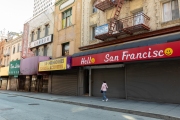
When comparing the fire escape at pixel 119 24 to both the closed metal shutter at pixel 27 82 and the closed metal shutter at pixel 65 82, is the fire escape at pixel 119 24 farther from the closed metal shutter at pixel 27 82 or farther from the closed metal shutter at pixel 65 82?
the closed metal shutter at pixel 27 82

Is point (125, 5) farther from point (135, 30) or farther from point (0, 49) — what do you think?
point (0, 49)

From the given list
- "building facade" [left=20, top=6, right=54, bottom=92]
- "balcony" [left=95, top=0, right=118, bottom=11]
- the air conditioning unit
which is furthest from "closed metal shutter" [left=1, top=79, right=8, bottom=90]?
the air conditioning unit

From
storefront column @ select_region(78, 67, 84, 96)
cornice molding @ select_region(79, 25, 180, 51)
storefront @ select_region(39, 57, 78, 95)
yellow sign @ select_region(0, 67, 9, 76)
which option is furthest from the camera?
yellow sign @ select_region(0, 67, 9, 76)

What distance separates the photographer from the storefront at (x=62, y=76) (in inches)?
707

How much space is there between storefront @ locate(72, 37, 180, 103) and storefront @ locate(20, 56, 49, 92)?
810 centimetres

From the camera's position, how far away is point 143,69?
43.6 feet

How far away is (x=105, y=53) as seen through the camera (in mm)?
13797

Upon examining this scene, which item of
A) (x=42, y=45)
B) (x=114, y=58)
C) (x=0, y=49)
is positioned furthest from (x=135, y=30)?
(x=0, y=49)

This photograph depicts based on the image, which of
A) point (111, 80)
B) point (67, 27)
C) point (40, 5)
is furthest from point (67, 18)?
point (40, 5)

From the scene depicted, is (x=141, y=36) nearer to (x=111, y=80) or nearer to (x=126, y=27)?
(x=126, y=27)

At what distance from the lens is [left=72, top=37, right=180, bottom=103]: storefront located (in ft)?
35.4

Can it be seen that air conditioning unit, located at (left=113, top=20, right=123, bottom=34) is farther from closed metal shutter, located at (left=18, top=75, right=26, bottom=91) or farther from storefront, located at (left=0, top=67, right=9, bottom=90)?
storefront, located at (left=0, top=67, right=9, bottom=90)

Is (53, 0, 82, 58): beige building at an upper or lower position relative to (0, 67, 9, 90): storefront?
upper

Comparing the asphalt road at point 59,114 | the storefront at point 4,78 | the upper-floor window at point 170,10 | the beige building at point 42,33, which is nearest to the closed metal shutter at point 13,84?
the storefront at point 4,78
